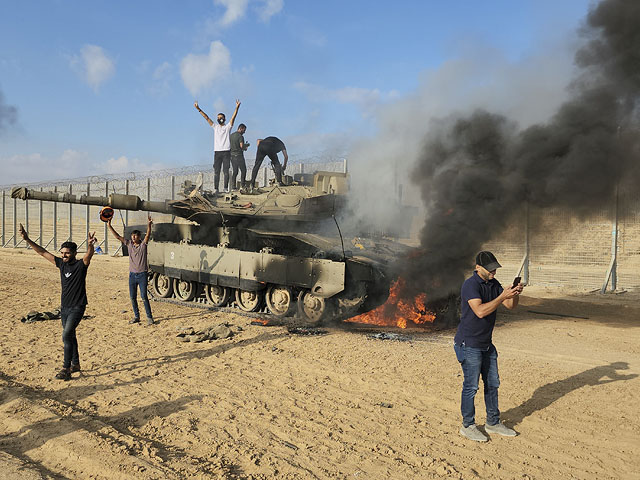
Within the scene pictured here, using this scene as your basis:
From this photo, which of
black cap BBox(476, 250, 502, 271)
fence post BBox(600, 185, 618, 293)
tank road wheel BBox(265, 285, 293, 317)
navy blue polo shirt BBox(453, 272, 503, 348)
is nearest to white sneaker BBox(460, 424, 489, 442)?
navy blue polo shirt BBox(453, 272, 503, 348)

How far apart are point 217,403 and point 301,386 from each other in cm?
111

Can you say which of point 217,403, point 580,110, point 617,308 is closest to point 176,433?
point 217,403

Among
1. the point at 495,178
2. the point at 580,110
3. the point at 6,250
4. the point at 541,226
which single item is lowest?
the point at 6,250

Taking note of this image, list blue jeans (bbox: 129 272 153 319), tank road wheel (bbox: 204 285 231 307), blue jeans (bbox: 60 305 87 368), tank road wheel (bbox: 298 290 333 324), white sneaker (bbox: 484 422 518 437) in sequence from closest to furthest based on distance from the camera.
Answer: white sneaker (bbox: 484 422 518 437)
blue jeans (bbox: 60 305 87 368)
blue jeans (bbox: 129 272 153 319)
tank road wheel (bbox: 298 290 333 324)
tank road wheel (bbox: 204 285 231 307)

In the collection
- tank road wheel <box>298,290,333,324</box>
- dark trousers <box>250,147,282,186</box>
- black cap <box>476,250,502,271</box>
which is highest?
dark trousers <box>250,147,282,186</box>

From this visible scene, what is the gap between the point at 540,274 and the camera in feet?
54.5

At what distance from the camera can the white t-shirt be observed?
49.7 feet

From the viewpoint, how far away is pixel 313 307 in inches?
415

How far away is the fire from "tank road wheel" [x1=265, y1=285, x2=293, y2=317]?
1.40 metres

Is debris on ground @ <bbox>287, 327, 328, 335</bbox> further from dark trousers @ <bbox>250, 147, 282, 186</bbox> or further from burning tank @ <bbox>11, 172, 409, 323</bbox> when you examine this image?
dark trousers @ <bbox>250, 147, 282, 186</bbox>

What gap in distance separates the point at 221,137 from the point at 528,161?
8.74m

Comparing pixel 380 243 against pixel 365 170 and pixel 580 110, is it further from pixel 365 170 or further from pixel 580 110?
pixel 580 110

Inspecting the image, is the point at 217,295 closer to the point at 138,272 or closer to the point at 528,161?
the point at 138,272

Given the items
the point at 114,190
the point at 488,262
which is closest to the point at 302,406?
the point at 488,262
